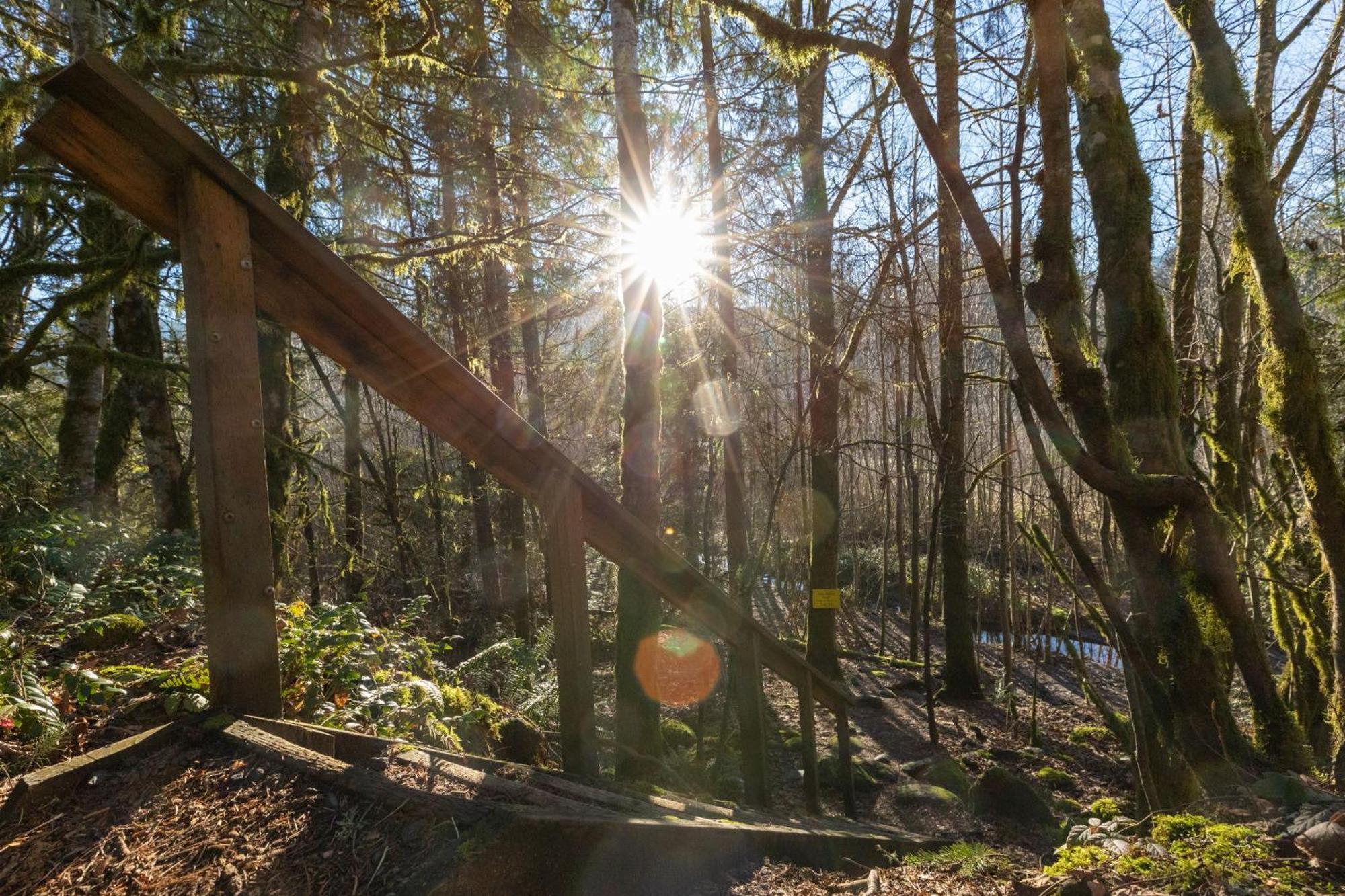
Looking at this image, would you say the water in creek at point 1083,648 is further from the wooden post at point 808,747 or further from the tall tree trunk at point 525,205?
the wooden post at point 808,747

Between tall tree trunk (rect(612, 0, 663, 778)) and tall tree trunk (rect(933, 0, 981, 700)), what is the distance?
270 cm

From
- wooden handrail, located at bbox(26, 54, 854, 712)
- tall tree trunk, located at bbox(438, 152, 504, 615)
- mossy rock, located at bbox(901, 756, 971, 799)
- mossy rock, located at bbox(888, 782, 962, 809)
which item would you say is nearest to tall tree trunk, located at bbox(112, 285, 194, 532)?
tall tree trunk, located at bbox(438, 152, 504, 615)

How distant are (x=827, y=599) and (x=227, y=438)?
25.4 ft

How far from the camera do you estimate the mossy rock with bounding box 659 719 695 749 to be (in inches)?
322

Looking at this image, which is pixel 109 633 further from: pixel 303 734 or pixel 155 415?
pixel 155 415

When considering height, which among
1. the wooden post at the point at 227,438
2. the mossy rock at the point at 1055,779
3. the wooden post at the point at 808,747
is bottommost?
the mossy rock at the point at 1055,779

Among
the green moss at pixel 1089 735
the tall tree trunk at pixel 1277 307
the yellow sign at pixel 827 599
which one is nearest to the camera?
Answer: the tall tree trunk at pixel 1277 307

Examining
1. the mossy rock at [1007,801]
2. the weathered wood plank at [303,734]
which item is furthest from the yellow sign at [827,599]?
the weathered wood plank at [303,734]

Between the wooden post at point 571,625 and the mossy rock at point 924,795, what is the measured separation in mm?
5426

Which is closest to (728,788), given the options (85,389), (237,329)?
(237,329)

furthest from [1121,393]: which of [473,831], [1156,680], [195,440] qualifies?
[195,440]

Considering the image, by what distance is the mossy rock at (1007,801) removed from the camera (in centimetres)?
632

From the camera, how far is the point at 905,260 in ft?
24.6

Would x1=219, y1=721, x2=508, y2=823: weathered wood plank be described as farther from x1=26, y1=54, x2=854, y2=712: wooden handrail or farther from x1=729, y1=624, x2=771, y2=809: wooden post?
x1=729, y1=624, x2=771, y2=809: wooden post
